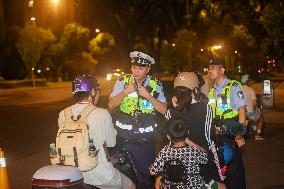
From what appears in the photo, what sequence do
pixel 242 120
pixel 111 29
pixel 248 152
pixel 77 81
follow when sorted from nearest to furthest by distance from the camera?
pixel 77 81
pixel 242 120
pixel 248 152
pixel 111 29

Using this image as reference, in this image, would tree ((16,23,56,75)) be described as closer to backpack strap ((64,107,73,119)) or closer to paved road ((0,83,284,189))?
paved road ((0,83,284,189))

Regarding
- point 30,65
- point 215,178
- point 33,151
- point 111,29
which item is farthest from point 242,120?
point 30,65

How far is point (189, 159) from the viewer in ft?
15.1

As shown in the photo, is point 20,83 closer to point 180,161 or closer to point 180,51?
point 180,51

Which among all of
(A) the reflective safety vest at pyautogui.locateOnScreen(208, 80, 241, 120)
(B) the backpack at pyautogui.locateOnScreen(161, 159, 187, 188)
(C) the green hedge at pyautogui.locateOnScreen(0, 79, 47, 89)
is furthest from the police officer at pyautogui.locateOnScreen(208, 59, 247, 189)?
(C) the green hedge at pyautogui.locateOnScreen(0, 79, 47, 89)

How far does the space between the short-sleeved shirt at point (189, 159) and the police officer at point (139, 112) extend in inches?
35.1

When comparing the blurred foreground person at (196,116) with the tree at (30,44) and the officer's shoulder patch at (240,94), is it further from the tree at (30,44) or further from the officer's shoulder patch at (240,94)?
the tree at (30,44)

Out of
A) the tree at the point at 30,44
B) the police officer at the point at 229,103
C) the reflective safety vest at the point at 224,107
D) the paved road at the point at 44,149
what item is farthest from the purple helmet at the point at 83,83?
the tree at the point at 30,44

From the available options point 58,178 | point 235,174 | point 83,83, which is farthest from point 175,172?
point 235,174

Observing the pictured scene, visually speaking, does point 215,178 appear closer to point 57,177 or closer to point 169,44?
point 57,177

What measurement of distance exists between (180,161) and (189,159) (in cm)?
7

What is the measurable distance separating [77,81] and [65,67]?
59.4m

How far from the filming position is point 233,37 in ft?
192

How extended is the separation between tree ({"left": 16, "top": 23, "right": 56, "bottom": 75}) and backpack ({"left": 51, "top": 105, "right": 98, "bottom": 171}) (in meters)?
50.5
